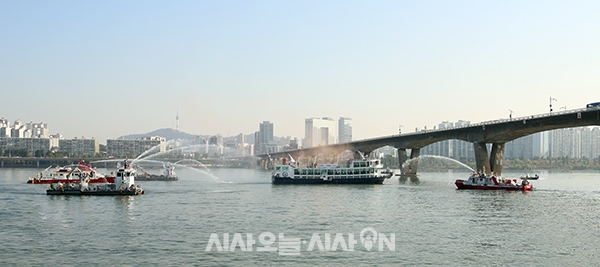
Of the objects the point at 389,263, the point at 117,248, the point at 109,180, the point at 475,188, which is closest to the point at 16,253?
the point at 117,248

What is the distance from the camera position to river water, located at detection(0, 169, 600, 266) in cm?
3550

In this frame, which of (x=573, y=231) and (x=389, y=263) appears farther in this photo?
(x=573, y=231)

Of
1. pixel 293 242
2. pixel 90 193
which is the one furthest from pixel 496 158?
A: pixel 293 242

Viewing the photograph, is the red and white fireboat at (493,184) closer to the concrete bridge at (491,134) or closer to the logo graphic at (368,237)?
the concrete bridge at (491,134)

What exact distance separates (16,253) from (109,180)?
63.0 m

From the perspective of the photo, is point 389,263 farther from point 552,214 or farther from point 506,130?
point 506,130

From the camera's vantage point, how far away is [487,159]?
372ft

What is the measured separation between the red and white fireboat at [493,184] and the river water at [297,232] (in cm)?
1769

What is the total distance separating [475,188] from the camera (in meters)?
94.4

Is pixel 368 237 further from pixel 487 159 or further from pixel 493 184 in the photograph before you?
pixel 487 159

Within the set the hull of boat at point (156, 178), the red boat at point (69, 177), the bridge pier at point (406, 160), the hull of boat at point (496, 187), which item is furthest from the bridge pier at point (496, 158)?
the red boat at point (69, 177)

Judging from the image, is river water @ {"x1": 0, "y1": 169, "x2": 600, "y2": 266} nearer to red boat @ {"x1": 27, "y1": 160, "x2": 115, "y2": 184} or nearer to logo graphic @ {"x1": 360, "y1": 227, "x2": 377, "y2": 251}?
logo graphic @ {"x1": 360, "y1": 227, "x2": 377, "y2": 251}

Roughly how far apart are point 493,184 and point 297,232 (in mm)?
55901

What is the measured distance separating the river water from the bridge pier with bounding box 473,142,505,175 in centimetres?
4049
